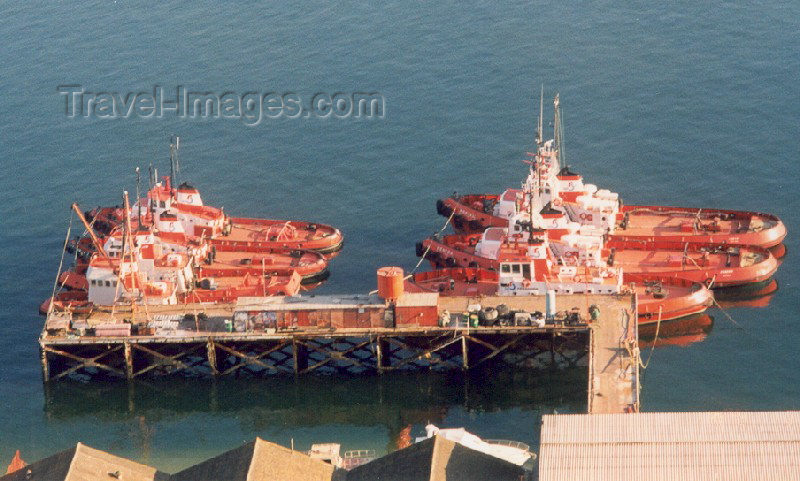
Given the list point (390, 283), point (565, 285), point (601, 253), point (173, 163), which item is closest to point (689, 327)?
point (601, 253)

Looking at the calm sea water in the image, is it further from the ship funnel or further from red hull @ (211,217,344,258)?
the ship funnel

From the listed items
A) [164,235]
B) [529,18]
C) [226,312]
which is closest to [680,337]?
[226,312]

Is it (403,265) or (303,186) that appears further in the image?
(303,186)

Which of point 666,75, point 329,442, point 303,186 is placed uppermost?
point 666,75

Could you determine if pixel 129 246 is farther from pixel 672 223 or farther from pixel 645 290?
pixel 672 223

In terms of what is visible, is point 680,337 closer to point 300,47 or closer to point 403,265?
point 403,265

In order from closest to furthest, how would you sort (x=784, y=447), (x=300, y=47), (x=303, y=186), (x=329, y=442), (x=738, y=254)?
(x=784, y=447) < (x=329, y=442) < (x=738, y=254) < (x=303, y=186) < (x=300, y=47)
